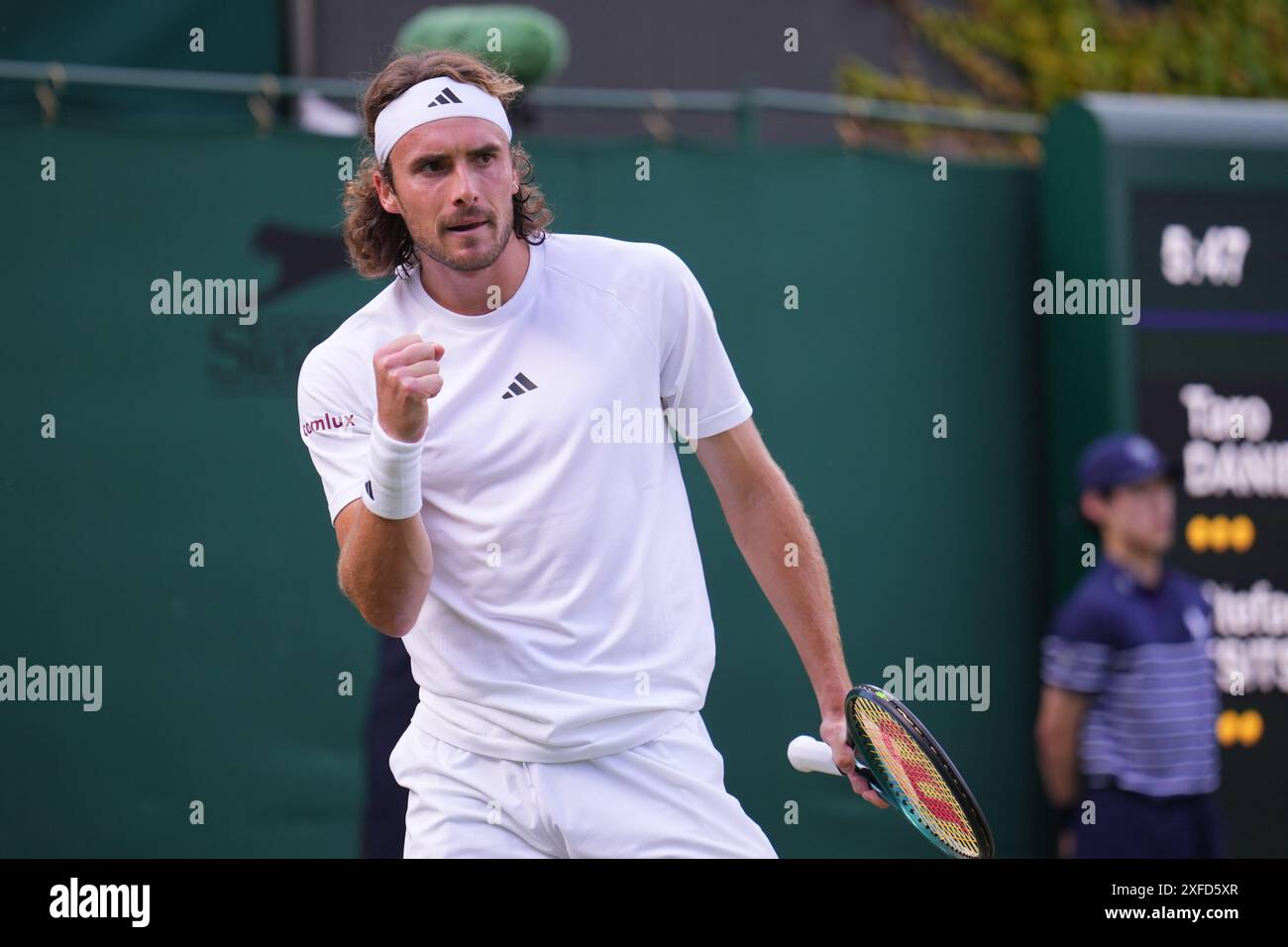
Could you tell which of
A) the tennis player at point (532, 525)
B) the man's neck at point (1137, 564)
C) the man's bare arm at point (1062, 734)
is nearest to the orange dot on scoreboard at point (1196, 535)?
the man's neck at point (1137, 564)

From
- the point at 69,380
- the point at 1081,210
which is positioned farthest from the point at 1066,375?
the point at 69,380

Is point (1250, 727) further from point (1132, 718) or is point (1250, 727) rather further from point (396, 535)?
point (396, 535)

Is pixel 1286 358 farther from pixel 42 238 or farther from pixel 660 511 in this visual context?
pixel 42 238

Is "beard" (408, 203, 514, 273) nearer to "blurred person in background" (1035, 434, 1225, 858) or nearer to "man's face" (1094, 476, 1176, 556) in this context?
"blurred person in background" (1035, 434, 1225, 858)

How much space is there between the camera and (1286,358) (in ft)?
18.3

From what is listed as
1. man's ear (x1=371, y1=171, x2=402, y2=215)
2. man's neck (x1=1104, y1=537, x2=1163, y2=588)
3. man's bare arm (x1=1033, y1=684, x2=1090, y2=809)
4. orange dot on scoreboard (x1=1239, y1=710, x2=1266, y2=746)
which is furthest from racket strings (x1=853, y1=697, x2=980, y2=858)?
orange dot on scoreboard (x1=1239, y1=710, x2=1266, y2=746)

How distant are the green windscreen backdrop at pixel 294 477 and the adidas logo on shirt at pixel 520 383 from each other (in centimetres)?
217

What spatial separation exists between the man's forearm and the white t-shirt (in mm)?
155

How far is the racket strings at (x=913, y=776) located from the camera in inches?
124

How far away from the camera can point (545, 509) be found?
299cm

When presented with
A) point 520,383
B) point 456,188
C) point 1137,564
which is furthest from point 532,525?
point 1137,564

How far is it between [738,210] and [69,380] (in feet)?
6.79

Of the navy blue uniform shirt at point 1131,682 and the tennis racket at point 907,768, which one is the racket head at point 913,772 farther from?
the navy blue uniform shirt at point 1131,682

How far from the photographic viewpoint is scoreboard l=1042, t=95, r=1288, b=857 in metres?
5.48
